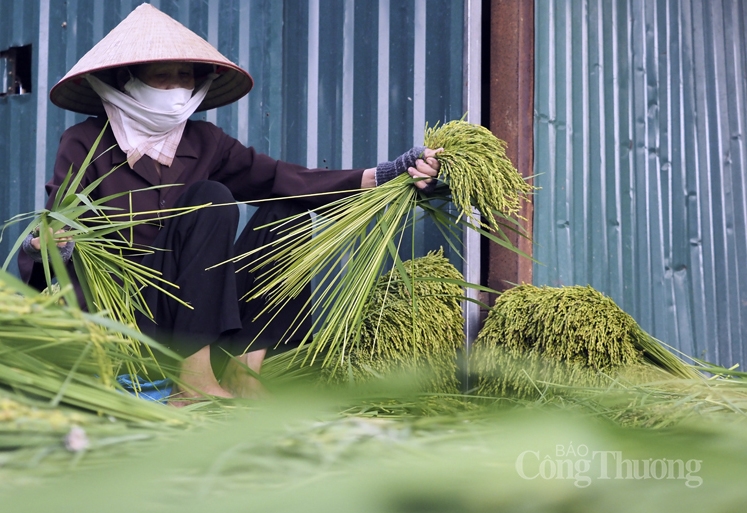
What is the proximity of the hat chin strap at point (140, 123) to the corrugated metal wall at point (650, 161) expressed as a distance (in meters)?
1.18

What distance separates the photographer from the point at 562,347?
2.12m

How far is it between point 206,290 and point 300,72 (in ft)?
4.16

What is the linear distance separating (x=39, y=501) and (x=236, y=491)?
0.16m

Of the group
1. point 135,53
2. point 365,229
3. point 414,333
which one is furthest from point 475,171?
point 135,53

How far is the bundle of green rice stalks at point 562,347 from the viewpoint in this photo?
210 centimetres

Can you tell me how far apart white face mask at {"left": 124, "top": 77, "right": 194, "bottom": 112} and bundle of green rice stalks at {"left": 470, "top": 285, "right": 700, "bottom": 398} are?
3.51 ft

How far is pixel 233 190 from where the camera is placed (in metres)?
2.52

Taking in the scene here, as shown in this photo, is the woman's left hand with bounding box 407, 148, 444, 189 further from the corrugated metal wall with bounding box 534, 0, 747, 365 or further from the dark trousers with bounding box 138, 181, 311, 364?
the corrugated metal wall with bounding box 534, 0, 747, 365

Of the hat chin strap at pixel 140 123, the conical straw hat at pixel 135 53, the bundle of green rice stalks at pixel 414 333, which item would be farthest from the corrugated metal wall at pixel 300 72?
the hat chin strap at pixel 140 123

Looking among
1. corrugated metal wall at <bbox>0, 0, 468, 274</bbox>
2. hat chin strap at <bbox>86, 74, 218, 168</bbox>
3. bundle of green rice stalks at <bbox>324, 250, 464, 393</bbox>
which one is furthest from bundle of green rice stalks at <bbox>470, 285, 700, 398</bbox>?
hat chin strap at <bbox>86, 74, 218, 168</bbox>

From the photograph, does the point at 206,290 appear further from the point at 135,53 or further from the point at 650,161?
the point at 650,161

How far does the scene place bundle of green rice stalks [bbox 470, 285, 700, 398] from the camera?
82.5 inches

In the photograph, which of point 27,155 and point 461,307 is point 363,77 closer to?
point 461,307

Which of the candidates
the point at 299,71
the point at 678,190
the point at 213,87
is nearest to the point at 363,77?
the point at 299,71
